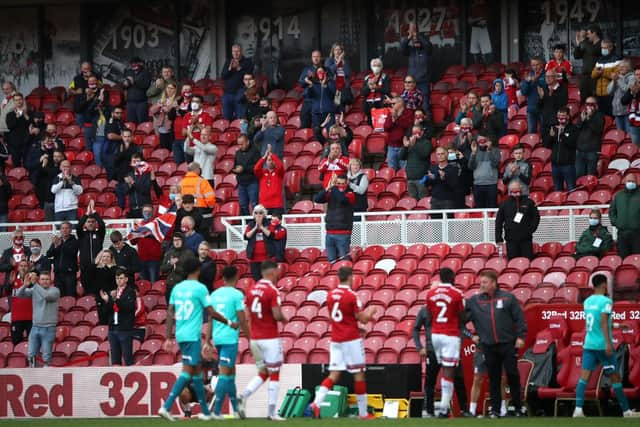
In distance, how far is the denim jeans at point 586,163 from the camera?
78.7 ft

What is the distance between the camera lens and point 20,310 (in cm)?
2405

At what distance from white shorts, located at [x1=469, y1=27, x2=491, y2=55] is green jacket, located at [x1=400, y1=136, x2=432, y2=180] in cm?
595

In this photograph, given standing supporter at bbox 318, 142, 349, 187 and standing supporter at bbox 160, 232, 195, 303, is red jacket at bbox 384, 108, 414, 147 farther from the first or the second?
standing supporter at bbox 160, 232, 195, 303

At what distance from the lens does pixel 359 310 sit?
672 inches

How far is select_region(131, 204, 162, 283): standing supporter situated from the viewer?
2439 centimetres

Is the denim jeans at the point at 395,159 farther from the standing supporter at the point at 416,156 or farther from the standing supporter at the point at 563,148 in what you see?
the standing supporter at the point at 563,148

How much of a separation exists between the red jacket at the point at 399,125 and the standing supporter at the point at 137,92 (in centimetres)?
574

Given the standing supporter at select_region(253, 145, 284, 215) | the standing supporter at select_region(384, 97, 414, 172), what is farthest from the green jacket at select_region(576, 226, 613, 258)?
the standing supporter at select_region(253, 145, 284, 215)

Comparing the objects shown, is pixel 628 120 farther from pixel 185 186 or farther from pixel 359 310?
pixel 359 310

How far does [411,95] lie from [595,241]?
5.14 metres

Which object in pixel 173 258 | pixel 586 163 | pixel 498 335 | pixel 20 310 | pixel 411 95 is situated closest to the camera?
pixel 498 335

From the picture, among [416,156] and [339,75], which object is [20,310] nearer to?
[416,156]

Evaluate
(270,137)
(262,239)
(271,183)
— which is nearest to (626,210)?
(262,239)

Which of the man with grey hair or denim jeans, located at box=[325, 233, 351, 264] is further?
the man with grey hair
